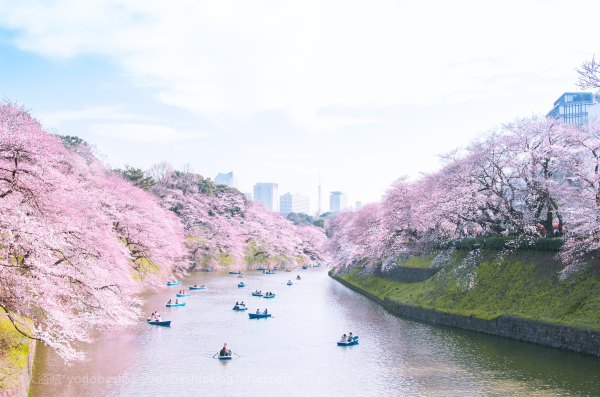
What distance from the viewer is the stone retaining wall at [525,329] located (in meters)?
30.1

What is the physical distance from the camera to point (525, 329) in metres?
34.2

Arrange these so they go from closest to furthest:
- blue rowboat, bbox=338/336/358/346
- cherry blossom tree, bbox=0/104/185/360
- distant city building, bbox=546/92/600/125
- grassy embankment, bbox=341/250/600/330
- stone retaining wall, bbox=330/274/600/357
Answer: cherry blossom tree, bbox=0/104/185/360 → stone retaining wall, bbox=330/274/600/357 → grassy embankment, bbox=341/250/600/330 → blue rowboat, bbox=338/336/358/346 → distant city building, bbox=546/92/600/125

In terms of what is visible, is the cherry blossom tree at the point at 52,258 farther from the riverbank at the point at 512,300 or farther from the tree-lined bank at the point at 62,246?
the riverbank at the point at 512,300

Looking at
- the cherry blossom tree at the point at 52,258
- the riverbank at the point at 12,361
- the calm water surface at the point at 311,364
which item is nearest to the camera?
the riverbank at the point at 12,361

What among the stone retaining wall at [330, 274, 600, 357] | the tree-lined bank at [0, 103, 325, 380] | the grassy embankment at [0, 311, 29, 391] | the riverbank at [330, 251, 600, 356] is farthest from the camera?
the riverbank at [330, 251, 600, 356]

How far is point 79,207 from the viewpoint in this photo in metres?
33.6

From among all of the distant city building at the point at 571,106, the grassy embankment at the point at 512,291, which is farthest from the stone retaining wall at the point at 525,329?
the distant city building at the point at 571,106

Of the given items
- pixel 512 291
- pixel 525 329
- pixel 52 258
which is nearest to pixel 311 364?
pixel 525 329

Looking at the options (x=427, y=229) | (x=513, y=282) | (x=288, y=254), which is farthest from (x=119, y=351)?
(x=288, y=254)

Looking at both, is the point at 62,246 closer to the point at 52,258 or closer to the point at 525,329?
the point at 52,258

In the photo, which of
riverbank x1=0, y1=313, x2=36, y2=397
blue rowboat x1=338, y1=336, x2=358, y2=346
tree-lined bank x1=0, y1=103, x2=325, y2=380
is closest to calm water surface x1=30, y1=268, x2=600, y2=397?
blue rowboat x1=338, y1=336, x2=358, y2=346

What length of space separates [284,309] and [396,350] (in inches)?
778

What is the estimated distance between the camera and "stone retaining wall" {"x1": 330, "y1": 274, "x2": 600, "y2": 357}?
30062 millimetres

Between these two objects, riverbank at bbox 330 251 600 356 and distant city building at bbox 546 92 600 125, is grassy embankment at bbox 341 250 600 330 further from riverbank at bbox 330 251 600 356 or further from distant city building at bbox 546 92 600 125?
distant city building at bbox 546 92 600 125
